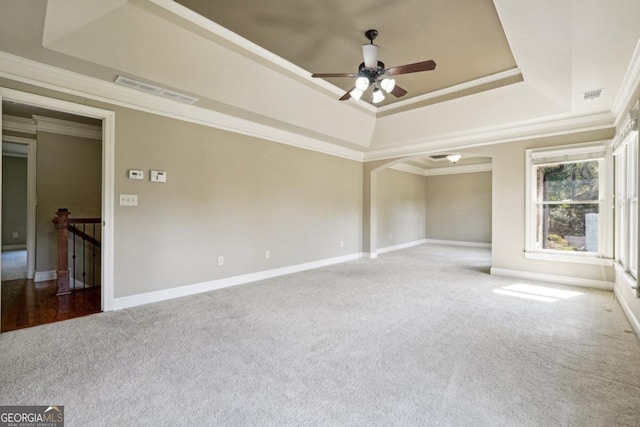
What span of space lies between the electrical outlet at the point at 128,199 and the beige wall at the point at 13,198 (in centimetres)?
770

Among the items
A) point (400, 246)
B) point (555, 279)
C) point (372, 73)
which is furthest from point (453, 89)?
point (400, 246)

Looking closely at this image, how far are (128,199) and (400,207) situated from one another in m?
7.38

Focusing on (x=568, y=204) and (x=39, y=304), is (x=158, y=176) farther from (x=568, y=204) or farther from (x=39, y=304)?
(x=568, y=204)

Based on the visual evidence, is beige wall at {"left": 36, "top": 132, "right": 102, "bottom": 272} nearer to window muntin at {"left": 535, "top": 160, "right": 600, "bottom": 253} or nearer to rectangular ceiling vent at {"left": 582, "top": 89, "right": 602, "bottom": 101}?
rectangular ceiling vent at {"left": 582, "top": 89, "right": 602, "bottom": 101}

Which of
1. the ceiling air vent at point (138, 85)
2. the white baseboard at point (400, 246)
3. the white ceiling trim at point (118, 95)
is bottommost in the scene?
the white baseboard at point (400, 246)

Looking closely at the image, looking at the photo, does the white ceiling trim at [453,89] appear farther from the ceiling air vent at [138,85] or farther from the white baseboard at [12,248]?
the white baseboard at [12,248]

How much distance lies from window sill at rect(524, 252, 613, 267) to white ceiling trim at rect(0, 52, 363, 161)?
4.87 metres

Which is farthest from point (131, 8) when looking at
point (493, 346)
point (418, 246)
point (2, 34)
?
point (418, 246)

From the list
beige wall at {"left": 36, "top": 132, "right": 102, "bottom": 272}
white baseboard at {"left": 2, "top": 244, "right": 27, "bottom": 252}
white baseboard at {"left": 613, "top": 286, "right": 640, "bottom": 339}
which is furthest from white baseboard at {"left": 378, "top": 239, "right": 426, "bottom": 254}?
white baseboard at {"left": 2, "top": 244, "right": 27, "bottom": 252}

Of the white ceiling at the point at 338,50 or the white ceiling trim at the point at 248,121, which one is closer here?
the white ceiling at the point at 338,50

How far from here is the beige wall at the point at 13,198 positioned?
8125mm

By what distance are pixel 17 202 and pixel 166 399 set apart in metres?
10.2

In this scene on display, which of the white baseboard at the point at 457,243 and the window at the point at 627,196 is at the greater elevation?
the window at the point at 627,196

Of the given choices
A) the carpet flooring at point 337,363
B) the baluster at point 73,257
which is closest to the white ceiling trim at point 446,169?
the carpet flooring at point 337,363
